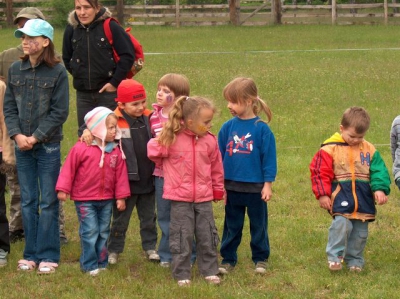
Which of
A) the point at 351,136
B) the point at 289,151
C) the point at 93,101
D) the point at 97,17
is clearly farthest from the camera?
the point at 289,151

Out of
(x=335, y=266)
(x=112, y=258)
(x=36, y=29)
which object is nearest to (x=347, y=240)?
(x=335, y=266)

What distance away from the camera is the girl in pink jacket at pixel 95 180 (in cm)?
609

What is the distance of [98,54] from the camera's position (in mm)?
6910

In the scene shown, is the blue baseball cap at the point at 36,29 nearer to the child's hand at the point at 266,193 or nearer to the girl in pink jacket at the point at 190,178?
the girl in pink jacket at the point at 190,178

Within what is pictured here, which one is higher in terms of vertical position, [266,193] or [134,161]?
[134,161]

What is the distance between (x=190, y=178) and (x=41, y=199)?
124 cm

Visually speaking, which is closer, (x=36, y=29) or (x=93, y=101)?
(x=36, y=29)

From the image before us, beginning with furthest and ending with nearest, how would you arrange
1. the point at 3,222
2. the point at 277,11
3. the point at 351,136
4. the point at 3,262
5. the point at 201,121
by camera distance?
1. the point at 277,11
2. the point at 3,222
3. the point at 3,262
4. the point at 351,136
5. the point at 201,121

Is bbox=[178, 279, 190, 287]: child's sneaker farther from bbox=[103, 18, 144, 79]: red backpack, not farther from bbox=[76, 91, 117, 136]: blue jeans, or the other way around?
bbox=[103, 18, 144, 79]: red backpack

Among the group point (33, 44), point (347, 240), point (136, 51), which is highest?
point (33, 44)

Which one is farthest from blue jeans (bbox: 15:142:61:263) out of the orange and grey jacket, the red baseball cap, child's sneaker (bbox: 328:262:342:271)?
child's sneaker (bbox: 328:262:342:271)

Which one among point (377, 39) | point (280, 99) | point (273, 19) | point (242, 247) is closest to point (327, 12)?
point (273, 19)

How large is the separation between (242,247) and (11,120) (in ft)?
6.99

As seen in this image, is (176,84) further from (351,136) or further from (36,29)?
(351,136)
